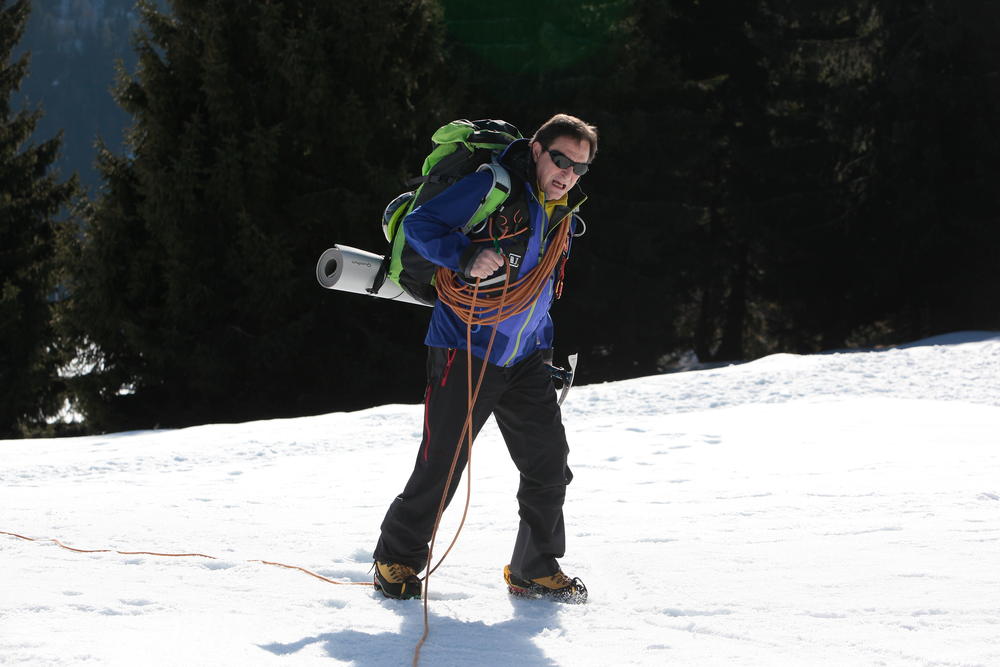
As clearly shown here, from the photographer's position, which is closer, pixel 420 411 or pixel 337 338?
pixel 420 411

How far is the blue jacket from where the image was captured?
11.8 ft

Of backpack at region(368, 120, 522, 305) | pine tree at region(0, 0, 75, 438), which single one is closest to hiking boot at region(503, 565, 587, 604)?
backpack at region(368, 120, 522, 305)

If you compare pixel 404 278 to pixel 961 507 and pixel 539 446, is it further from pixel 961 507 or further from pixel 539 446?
pixel 961 507

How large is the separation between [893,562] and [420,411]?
17.5 feet

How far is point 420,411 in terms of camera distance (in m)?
9.12

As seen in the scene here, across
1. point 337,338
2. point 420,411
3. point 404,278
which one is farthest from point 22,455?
point 337,338

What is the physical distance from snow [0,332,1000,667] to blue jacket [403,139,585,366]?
1008mm

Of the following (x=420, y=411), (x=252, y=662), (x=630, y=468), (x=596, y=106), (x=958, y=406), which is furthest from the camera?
(x=596, y=106)

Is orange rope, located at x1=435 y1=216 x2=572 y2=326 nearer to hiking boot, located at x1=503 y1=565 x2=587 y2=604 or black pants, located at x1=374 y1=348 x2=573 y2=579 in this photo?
black pants, located at x1=374 y1=348 x2=573 y2=579

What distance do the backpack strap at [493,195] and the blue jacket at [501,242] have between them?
19 millimetres

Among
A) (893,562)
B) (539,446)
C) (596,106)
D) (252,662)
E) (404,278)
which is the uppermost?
(596,106)

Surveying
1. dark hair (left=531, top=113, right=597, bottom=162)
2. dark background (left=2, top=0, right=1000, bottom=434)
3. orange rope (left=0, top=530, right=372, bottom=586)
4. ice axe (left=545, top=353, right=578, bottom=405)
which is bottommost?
orange rope (left=0, top=530, right=372, bottom=586)

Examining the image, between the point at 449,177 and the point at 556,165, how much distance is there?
0.39 m

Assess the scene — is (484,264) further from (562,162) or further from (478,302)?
(562,162)
